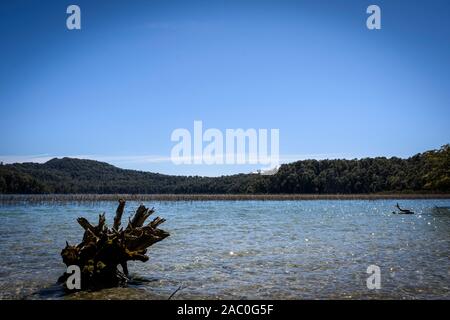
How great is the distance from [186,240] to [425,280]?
17.5 m

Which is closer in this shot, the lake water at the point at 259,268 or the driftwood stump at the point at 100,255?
the lake water at the point at 259,268

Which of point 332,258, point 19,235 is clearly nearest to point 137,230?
point 332,258

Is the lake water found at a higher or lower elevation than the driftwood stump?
lower

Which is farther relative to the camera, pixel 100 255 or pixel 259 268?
pixel 259 268

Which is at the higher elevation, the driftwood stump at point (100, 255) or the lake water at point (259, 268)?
the driftwood stump at point (100, 255)

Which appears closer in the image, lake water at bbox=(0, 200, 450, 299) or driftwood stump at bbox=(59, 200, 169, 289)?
lake water at bbox=(0, 200, 450, 299)

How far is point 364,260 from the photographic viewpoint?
800 inches

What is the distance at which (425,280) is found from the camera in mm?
15734

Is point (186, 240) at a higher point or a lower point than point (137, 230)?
lower

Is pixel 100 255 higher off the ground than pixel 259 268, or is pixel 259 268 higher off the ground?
pixel 100 255
